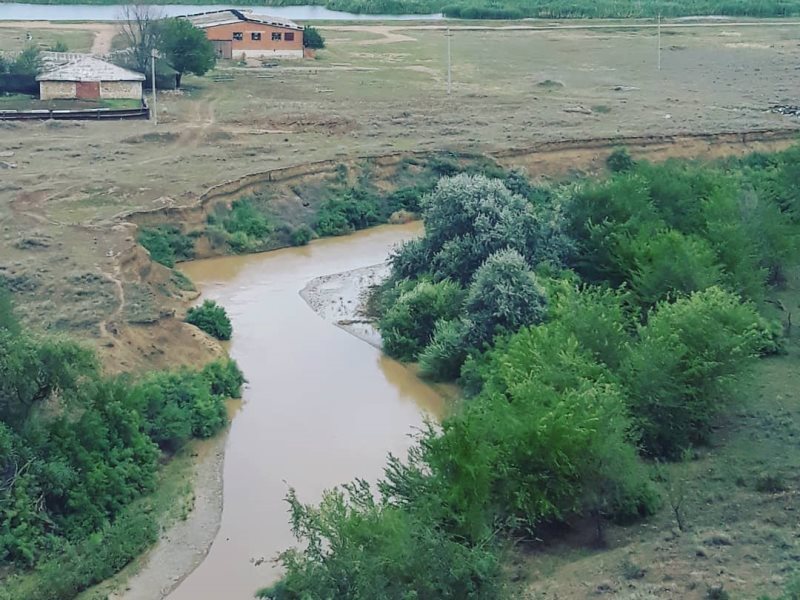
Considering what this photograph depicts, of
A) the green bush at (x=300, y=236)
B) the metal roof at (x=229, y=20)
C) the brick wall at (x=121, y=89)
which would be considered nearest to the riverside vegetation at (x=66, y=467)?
the green bush at (x=300, y=236)

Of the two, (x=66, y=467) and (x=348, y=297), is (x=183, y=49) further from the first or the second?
(x=66, y=467)

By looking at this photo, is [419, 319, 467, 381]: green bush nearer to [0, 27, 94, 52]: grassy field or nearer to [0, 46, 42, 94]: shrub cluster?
[0, 46, 42, 94]: shrub cluster

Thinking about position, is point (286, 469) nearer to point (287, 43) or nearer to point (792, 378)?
point (792, 378)

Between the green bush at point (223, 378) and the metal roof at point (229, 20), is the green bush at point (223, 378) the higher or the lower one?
the lower one

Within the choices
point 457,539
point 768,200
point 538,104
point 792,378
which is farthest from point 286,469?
point 538,104

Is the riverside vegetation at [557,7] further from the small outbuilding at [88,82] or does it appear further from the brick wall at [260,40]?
the small outbuilding at [88,82]

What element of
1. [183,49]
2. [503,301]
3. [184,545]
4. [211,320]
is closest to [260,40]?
[183,49]

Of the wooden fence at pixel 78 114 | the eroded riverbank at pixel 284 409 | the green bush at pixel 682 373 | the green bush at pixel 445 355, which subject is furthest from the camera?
the wooden fence at pixel 78 114
